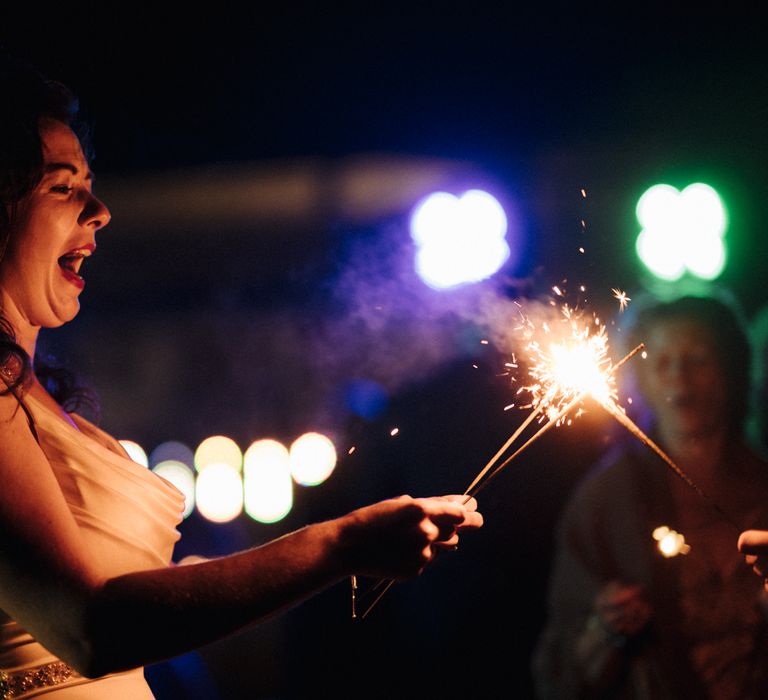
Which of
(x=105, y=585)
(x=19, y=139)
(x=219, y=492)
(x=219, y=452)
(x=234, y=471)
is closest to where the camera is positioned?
(x=105, y=585)

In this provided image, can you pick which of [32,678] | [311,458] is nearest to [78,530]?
[32,678]

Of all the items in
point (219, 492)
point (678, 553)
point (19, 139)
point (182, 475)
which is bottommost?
point (678, 553)

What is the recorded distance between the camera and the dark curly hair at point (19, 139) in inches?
54.2

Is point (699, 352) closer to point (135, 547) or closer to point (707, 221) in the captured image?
point (707, 221)

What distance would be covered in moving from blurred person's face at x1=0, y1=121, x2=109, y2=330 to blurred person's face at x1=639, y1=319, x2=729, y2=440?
205cm

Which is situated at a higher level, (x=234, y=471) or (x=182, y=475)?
(x=182, y=475)

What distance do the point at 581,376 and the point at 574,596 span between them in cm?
115

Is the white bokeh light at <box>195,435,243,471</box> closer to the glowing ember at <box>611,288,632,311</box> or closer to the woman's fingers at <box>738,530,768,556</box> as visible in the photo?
the glowing ember at <box>611,288,632,311</box>

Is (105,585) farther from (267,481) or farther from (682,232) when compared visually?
(267,481)

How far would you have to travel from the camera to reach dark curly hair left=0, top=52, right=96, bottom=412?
138cm

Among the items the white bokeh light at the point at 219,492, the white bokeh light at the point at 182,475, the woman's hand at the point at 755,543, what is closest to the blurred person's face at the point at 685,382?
the woman's hand at the point at 755,543

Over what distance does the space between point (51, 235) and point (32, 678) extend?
83 centimetres

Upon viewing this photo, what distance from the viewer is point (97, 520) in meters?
1.39

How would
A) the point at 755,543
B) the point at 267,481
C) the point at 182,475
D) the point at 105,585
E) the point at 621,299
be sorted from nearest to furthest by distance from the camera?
the point at 105,585
the point at 755,543
the point at 621,299
the point at 267,481
the point at 182,475
